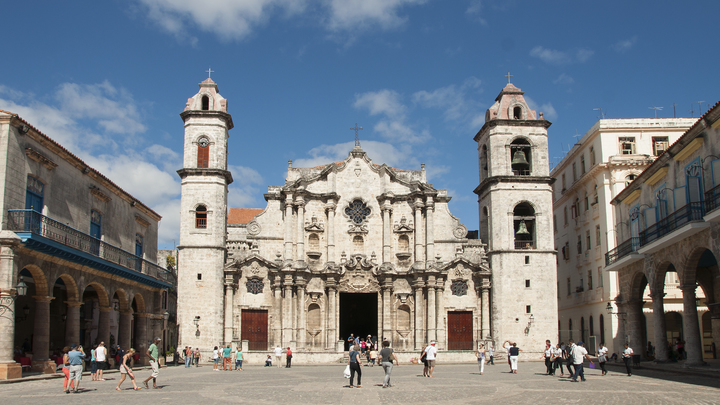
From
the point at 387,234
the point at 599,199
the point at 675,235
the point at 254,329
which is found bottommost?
the point at 254,329

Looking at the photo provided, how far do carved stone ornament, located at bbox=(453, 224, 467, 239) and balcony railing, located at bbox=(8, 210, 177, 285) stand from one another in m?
18.9

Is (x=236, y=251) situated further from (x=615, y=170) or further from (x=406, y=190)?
(x=615, y=170)

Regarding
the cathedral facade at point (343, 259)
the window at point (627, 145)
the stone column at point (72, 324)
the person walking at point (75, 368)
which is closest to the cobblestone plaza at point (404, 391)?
the person walking at point (75, 368)

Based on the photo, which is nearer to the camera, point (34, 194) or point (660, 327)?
point (34, 194)

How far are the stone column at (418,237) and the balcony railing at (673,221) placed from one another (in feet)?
49.8

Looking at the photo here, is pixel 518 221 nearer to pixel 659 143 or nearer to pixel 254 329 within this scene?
pixel 659 143

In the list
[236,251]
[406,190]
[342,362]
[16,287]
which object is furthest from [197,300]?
[16,287]


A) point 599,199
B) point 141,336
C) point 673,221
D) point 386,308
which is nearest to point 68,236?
point 141,336

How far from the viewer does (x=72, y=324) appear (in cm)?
2583

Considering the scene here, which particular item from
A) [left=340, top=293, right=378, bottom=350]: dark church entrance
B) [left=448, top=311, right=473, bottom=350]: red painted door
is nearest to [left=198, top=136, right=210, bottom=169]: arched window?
[left=340, top=293, right=378, bottom=350]: dark church entrance

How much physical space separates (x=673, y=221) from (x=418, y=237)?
18.7 meters

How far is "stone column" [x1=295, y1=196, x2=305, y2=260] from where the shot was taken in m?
40.4

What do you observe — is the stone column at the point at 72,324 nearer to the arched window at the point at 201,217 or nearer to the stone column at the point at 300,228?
the arched window at the point at 201,217

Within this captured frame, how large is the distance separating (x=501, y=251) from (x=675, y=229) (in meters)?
→ 16.2
